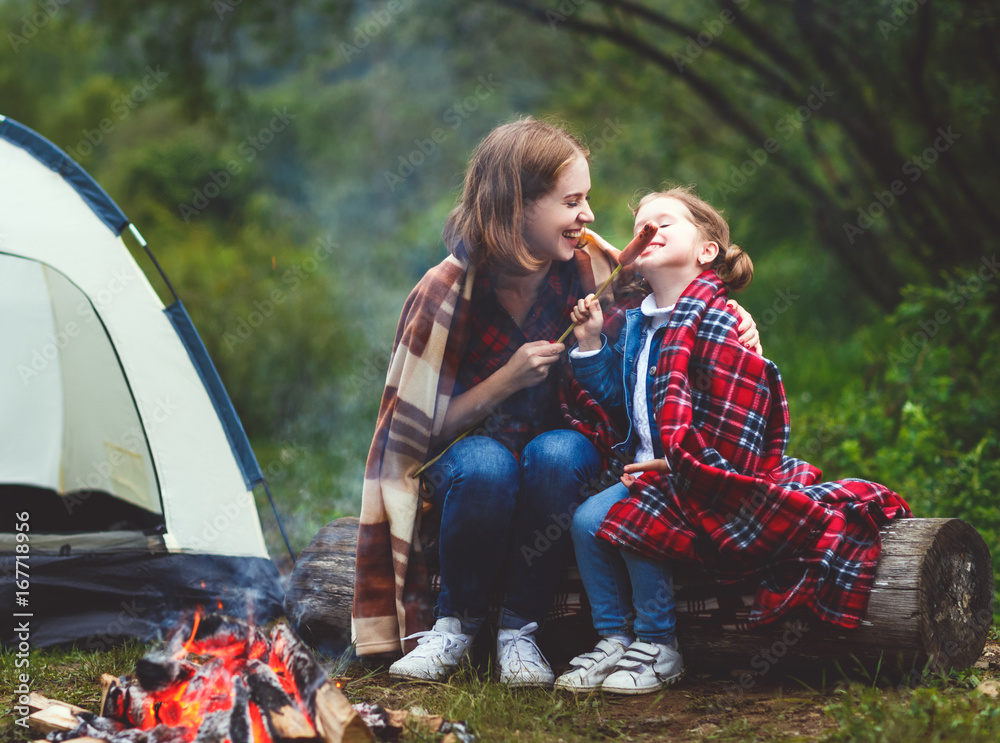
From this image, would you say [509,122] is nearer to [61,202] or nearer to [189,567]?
[61,202]

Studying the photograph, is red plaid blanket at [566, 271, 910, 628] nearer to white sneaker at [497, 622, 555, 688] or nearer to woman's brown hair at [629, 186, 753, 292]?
woman's brown hair at [629, 186, 753, 292]

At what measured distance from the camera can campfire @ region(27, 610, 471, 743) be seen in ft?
5.69

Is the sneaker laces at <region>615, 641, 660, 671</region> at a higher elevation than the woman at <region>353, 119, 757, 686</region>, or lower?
lower

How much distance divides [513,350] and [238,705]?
1210mm

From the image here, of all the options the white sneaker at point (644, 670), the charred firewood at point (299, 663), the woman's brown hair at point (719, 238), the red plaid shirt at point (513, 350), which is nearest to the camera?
the charred firewood at point (299, 663)

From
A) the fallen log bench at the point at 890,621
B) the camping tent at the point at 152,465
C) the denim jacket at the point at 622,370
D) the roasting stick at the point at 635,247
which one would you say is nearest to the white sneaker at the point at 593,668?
the fallen log bench at the point at 890,621

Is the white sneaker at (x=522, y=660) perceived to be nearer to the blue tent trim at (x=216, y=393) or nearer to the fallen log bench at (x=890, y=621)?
the fallen log bench at (x=890, y=621)

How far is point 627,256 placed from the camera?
7.63 feet

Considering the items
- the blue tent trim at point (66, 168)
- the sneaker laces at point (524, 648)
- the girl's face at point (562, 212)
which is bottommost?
the sneaker laces at point (524, 648)

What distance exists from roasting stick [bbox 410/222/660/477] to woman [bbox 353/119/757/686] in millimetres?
26

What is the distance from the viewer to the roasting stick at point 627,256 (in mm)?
2270

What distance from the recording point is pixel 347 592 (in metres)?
2.67

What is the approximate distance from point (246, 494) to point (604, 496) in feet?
5.28

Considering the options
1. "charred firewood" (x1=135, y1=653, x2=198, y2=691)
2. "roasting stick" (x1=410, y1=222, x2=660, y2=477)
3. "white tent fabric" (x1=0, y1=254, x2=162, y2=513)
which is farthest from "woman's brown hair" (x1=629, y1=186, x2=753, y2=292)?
"white tent fabric" (x1=0, y1=254, x2=162, y2=513)
